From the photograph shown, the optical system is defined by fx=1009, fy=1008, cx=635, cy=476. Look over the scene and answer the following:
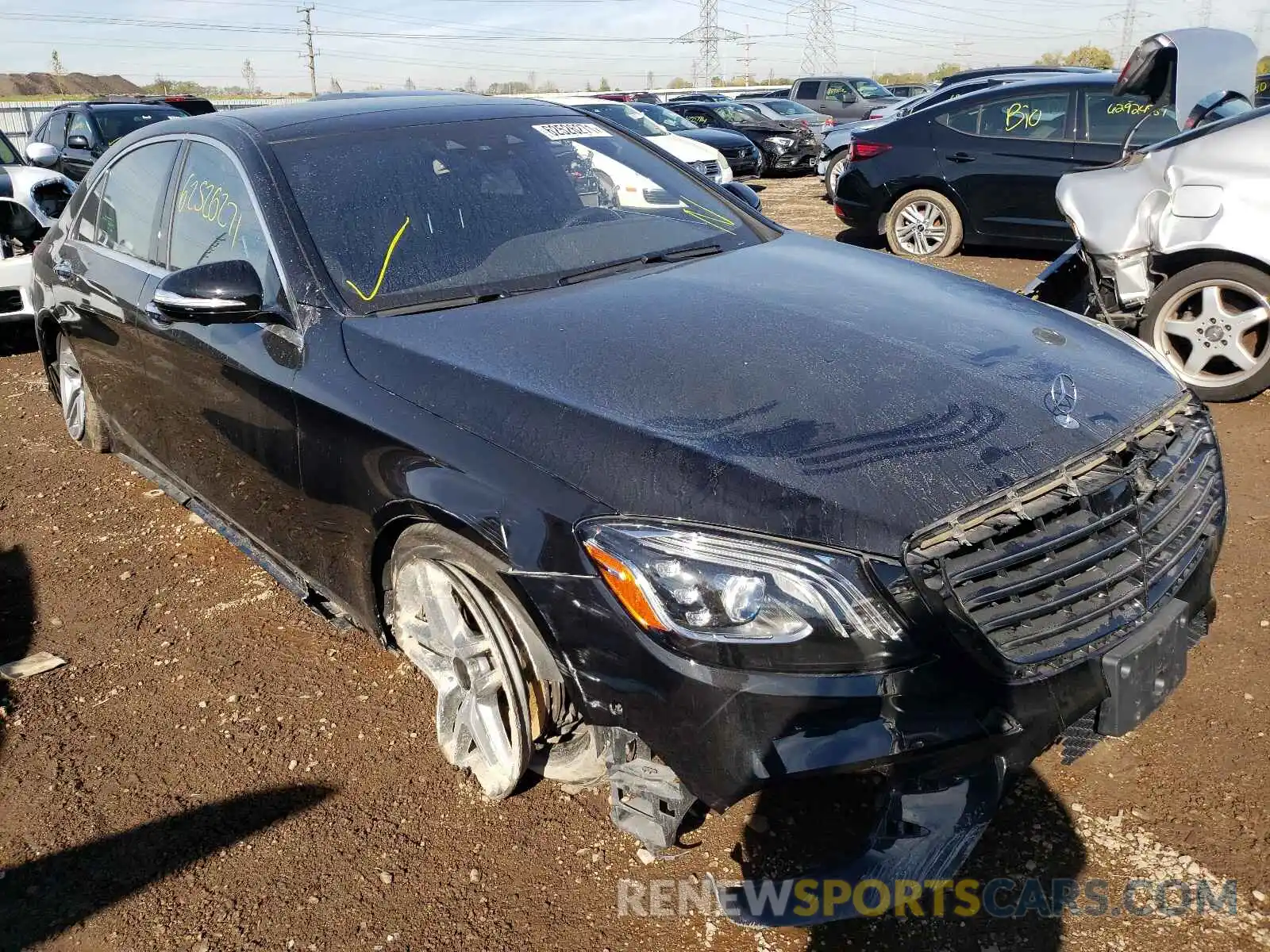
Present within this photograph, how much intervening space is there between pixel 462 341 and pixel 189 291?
0.86 m

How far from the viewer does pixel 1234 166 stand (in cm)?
489

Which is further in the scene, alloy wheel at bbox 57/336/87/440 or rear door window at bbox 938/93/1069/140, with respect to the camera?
rear door window at bbox 938/93/1069/140

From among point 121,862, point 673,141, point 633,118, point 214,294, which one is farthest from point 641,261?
point 633,118

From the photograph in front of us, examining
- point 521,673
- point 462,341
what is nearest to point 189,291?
point 462,341

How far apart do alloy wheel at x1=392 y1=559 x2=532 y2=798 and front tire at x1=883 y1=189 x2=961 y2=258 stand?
25.0 ft

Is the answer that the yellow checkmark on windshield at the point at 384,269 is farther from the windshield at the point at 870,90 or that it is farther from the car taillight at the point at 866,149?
the windshield at the point at 870,90

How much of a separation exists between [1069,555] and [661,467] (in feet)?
2.78

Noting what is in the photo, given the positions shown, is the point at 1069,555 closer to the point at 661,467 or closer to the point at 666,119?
the point at 661,467

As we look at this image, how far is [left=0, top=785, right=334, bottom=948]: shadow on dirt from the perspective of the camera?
7.83ft

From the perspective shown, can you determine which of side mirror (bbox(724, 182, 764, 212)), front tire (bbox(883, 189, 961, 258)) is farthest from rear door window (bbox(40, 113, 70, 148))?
side mirror (bbox(724, 182, 764, 212))

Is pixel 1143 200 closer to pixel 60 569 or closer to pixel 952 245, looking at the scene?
pixel 952 245

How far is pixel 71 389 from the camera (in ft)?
16.9

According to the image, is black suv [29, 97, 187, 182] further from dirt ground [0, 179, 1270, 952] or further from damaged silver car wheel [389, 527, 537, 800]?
damaged silver car wheel [389, 527, 537, 800]

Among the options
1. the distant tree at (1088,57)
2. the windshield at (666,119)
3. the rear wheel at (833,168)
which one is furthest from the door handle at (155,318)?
the distant tree at (1088,57)
